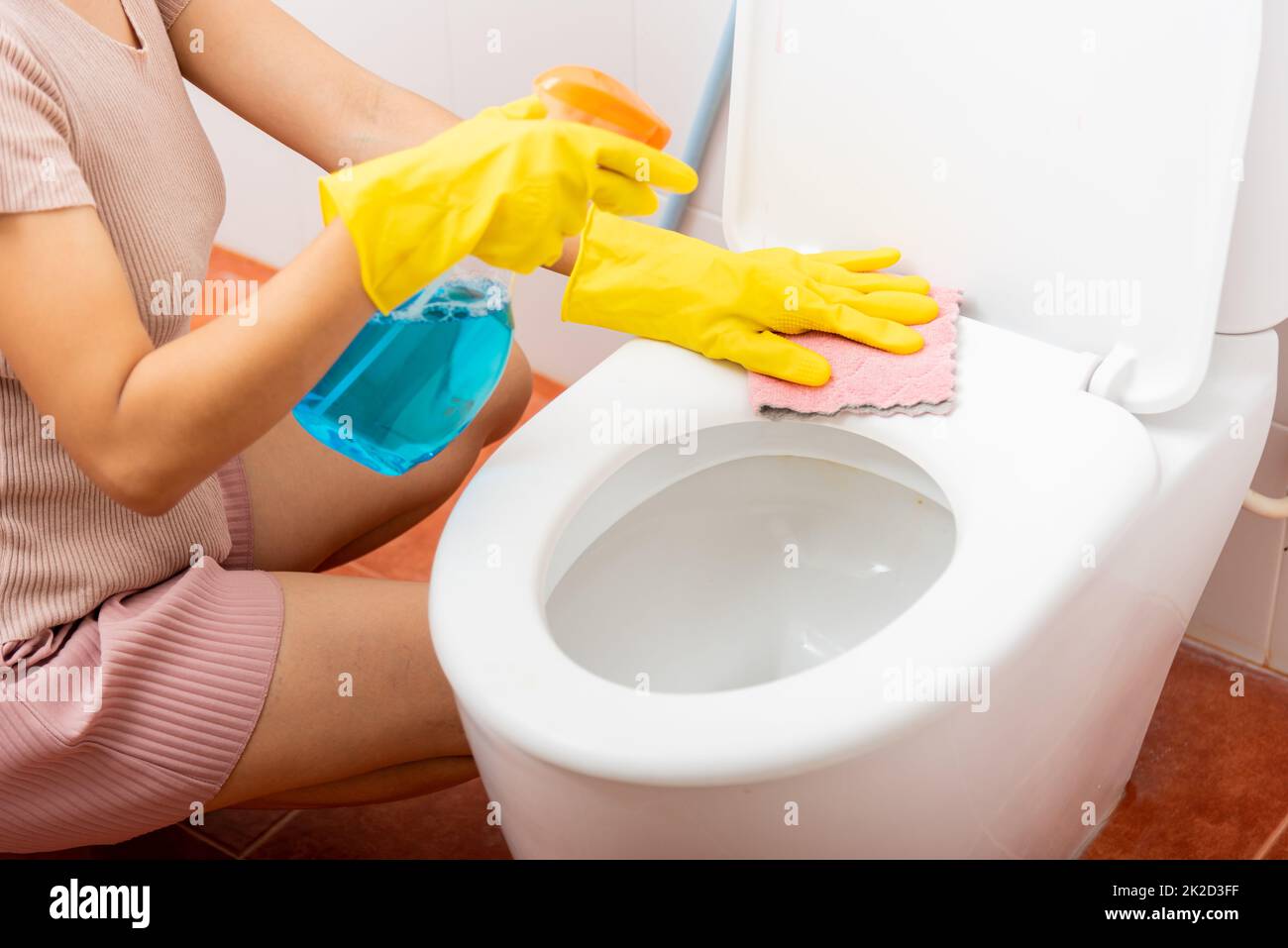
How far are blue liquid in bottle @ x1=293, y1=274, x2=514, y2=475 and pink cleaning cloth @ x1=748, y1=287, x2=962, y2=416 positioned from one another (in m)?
0.17

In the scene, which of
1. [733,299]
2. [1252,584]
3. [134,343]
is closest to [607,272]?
[733,299]

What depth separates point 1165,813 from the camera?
1035 millimetres

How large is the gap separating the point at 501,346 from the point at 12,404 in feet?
0.91

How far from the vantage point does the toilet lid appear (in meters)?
0.75

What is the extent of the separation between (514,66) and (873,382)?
0.62m

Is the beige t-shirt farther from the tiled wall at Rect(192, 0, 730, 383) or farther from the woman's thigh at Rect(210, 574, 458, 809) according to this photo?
the tiled wall at Rect(192, 0, 730, 383)

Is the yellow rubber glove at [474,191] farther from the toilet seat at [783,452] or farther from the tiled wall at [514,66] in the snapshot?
the tiled wall at [514,66]

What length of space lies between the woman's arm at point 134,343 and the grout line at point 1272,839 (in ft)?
2.49

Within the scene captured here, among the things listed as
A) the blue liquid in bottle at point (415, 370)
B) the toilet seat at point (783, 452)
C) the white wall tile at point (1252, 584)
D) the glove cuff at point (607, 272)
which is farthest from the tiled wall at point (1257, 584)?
the blue liquid in bottle at point (415, 370)

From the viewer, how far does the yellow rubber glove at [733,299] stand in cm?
84

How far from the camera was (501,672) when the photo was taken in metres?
0.66
